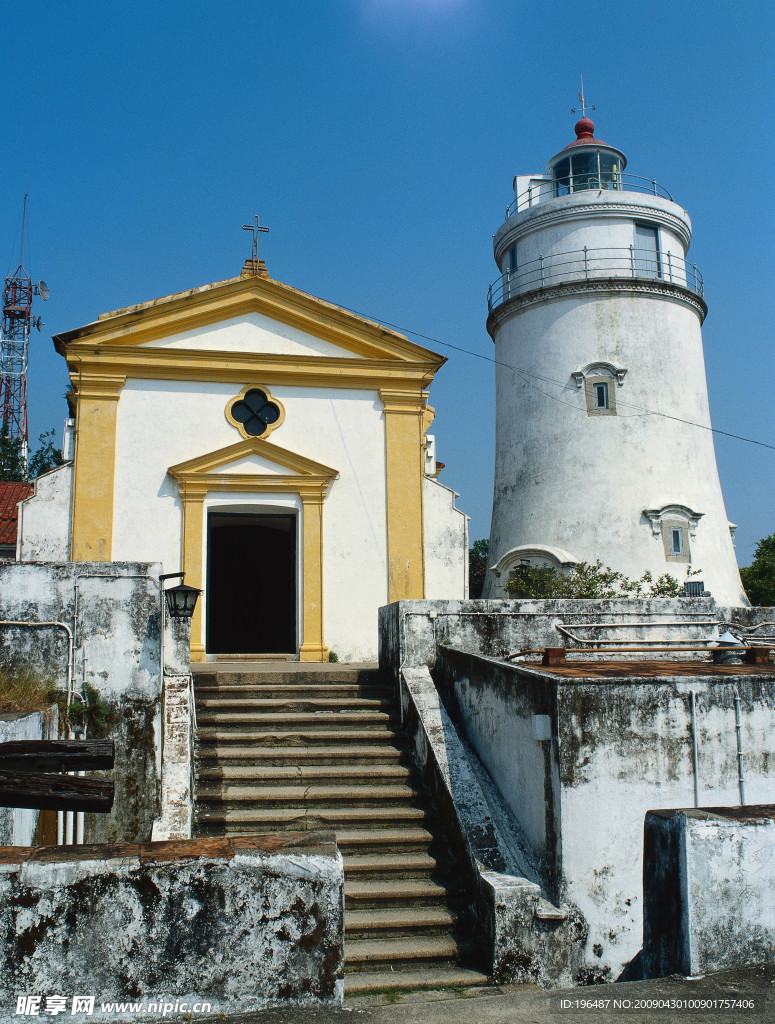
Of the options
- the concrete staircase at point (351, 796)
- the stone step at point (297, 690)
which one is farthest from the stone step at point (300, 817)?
the stone step at point (297, 690)

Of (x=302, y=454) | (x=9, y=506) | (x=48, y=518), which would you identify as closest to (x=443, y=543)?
(x=302, y=454)

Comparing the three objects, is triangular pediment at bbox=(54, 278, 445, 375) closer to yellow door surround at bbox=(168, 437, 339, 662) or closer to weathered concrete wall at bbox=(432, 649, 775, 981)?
yellow door surround at bbox=(168, 437, 339, 662)

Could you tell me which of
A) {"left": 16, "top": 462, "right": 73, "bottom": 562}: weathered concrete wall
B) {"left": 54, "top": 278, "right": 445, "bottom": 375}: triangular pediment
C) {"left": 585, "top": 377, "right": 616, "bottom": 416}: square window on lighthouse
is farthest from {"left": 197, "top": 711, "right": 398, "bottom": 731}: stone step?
{"left": 585, "top": 377, "right": 616, "bottom": 416}: square window on lighthouse

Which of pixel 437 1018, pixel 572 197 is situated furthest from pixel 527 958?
pixel 572 197

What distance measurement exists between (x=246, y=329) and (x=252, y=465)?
232 cm

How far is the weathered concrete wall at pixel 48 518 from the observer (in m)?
13.2

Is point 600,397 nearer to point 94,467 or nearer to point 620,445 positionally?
point 620,445

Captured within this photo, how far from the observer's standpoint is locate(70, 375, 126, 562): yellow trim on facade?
43.1 ft

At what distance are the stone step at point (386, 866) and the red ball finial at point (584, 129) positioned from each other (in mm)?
21622

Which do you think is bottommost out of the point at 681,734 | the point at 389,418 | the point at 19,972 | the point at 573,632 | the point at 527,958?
the point at 527,958

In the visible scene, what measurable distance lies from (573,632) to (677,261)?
1493cm

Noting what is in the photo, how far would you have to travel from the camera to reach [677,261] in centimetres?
2197

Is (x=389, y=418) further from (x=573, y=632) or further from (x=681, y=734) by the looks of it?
(x=681, y=734)

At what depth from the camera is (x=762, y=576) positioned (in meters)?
29.9
